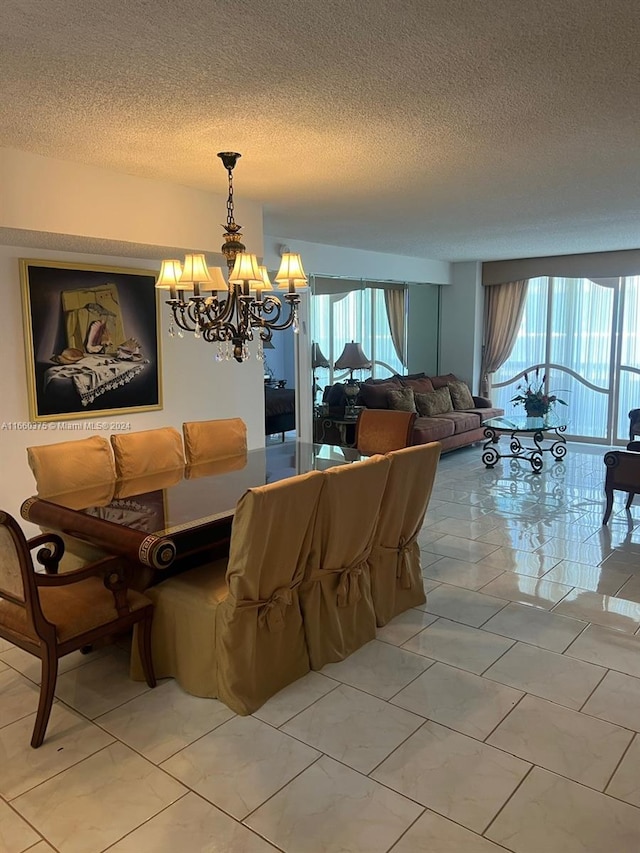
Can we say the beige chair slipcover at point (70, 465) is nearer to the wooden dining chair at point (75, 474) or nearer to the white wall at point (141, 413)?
the wooden dining chair at point (75, 474)

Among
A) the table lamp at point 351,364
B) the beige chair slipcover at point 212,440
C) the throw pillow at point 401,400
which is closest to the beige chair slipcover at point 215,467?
the beige chair slipcover at point 212,440

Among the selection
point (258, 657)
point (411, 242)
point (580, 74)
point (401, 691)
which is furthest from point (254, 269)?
point (411, 242)

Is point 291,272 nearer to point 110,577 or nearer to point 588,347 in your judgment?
Answer: point 110,577

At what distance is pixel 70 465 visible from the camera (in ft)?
11.1

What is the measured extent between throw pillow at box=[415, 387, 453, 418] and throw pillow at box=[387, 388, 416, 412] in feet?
0.53

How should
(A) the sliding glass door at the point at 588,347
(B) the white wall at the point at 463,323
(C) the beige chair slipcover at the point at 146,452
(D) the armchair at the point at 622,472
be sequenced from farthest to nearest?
(B) the white wall at the point at 463,323 → (A) the sliding glass door at the point at 588,347 → (D) the armchair at the point at 622,472 → (C) the beige chair slipcover at the point at 146,452

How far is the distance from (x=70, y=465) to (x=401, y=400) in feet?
16.3

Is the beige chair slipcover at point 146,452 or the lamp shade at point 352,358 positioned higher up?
the lamp shade at point 352,358

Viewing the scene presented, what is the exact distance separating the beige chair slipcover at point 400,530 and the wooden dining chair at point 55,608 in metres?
1.21

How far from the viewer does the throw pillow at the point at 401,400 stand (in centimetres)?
767

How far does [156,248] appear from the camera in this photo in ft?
14.0

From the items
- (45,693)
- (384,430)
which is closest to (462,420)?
(384,430)

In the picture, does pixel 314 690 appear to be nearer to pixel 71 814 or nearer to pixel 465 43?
pixel 71 814

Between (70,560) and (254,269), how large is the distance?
178 centimetres
